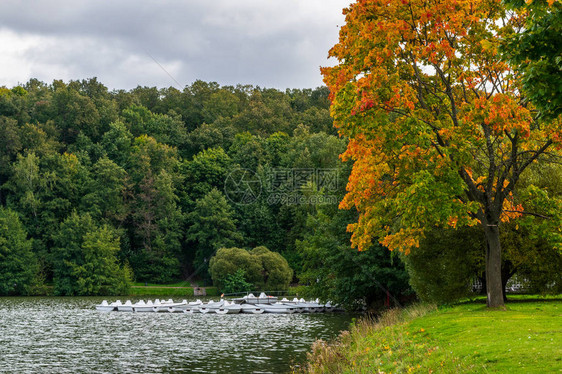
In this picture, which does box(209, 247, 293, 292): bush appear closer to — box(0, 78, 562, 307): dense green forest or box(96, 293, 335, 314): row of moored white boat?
box(0, 78, 562, 307): dense green forest

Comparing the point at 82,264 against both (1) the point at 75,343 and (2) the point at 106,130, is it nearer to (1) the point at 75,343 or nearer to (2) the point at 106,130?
(2) the point at 106,130

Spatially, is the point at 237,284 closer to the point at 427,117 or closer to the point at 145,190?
the point at 145,190

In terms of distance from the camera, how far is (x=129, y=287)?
Answer: 243 ft

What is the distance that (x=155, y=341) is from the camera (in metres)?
28.4

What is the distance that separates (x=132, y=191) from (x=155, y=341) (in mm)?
60812

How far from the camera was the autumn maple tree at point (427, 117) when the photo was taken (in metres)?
18.5

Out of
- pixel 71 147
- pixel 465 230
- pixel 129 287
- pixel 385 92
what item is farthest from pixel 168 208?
pixel 385 92

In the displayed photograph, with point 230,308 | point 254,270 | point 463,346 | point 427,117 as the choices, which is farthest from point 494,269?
point 254,270

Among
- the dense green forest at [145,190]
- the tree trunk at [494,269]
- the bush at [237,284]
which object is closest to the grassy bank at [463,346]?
the tree trunk at [494,269]

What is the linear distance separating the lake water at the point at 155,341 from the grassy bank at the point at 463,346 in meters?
4.20

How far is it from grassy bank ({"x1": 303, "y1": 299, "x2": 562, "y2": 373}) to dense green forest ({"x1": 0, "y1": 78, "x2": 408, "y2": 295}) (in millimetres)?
48113

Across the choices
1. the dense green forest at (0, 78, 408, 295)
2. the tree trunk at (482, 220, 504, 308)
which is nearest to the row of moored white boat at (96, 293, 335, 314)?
the dense green forest at (0, 78, 408, 295)

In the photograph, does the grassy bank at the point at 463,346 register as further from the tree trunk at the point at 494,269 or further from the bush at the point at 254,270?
the bush at the point at 254,270

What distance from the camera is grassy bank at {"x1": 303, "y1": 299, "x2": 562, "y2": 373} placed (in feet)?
38.2
